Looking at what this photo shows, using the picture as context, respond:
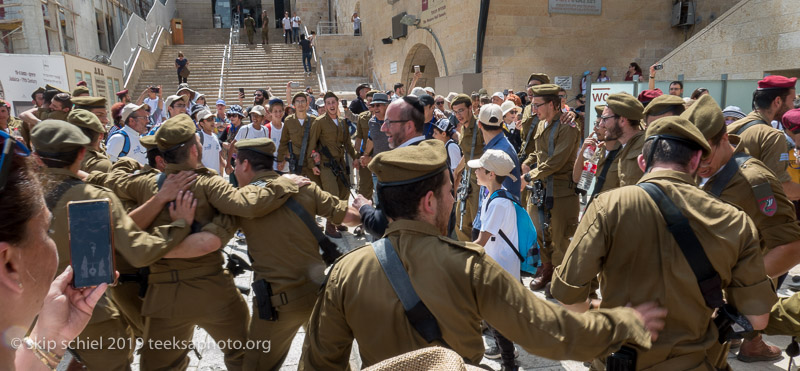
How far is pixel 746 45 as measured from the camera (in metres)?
12.5

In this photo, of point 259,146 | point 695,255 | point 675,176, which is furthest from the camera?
point 259,146

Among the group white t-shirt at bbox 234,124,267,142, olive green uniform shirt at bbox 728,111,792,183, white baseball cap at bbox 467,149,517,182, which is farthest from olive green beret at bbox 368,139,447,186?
white t-shirt at bbox 234,124,267,142

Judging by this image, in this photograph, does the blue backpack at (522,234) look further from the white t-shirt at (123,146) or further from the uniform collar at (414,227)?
the white t-shirt at (123,146)

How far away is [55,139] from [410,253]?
2.30 metres

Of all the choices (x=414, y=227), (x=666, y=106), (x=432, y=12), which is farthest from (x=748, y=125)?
(x=432, y=12)

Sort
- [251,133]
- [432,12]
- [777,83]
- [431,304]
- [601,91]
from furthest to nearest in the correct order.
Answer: [432,12]
[601,91]
[251,133]
[777,83]
[431,304]

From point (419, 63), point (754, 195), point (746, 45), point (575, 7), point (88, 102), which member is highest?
point (575, 7)

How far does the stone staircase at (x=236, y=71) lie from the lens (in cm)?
2119

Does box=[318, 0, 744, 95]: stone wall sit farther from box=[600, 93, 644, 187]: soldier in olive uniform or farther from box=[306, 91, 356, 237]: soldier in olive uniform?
box=[600, 93, 644, 187]: soldier in olive uniform

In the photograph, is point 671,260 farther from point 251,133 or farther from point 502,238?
point 251,133

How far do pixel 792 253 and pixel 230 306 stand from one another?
3668mm

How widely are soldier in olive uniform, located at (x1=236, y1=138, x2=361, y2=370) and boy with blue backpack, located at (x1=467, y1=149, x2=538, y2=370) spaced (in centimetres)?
116

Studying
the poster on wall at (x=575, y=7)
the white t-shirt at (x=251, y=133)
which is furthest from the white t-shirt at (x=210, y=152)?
the poster on wall at (x=575, y=7)

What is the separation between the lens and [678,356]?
212cm
